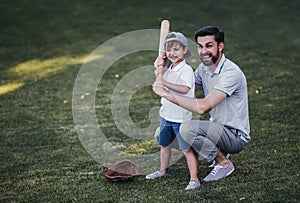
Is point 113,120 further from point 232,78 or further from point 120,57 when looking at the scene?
point 120,57

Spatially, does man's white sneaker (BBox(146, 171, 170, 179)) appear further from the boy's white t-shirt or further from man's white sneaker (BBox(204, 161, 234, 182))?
the boy's white t-shirt

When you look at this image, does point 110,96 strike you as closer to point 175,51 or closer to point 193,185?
point 175,51

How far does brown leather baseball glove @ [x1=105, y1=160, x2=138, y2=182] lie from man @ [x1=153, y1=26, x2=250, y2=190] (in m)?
0.56

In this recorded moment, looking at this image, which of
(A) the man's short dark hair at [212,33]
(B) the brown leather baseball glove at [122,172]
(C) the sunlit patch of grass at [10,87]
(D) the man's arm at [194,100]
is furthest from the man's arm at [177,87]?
(C) the sunlit patch of grass at [10,87]


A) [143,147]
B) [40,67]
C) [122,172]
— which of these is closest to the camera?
[122,172]

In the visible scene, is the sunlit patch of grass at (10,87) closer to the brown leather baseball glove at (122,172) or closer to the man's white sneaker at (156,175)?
the brown leather baseball glove at (122,172)

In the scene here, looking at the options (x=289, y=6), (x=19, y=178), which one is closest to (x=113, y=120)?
(x=19, y=178)

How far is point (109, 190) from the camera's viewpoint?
4180mm

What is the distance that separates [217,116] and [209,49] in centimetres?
57

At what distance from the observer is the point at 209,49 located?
13.8ft

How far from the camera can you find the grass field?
4.16 m

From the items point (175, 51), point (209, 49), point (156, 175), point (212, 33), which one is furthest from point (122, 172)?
point (212, 33)

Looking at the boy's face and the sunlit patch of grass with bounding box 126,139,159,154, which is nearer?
the boy's face

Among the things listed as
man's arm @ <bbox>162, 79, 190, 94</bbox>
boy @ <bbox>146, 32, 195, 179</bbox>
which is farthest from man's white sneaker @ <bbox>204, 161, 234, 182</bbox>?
man's arm @ <bbox>162, 79, 190, 94</bbox>
